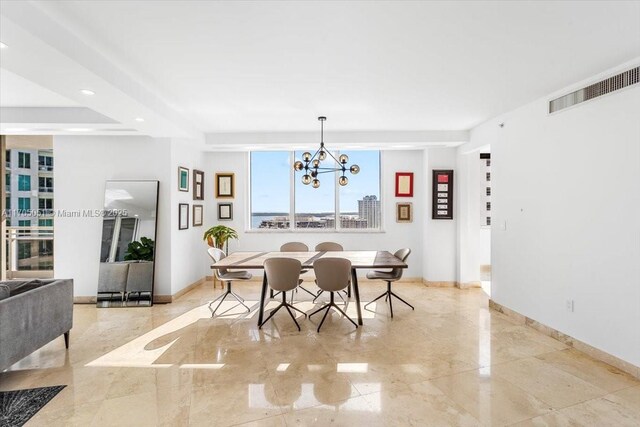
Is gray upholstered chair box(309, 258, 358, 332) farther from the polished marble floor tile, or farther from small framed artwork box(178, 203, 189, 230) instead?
small framed artwork box(178, 203, 189, 230)

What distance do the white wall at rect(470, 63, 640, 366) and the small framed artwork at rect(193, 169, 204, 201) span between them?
16.4ft

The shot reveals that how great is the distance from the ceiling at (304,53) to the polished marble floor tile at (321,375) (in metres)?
2.56

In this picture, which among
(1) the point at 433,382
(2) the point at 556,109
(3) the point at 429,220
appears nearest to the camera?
(1) the point at 433,382

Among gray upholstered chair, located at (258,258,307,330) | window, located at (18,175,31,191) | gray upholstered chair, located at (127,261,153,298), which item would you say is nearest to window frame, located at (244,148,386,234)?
gray upholstered chair, located at (127,261,153,298)

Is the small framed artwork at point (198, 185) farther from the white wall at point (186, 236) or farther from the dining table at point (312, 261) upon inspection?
the dining table at point (312, 261)

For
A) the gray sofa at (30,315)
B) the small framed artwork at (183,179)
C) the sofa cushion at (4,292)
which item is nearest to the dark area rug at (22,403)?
the gray sofa at (30,315)

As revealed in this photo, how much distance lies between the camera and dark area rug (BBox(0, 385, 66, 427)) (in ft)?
7.29

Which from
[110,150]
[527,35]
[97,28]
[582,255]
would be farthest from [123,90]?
[582,255]

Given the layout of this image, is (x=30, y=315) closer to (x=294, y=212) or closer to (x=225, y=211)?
(x=225, y=211)

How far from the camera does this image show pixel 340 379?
271 centimetres

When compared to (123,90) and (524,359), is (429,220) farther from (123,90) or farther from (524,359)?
(123,90)

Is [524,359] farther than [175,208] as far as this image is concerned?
No

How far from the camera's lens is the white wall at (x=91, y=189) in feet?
16.1

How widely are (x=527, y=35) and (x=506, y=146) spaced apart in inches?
89.7
